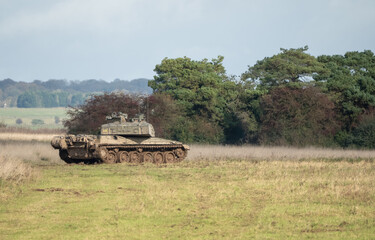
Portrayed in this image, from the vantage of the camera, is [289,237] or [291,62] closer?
[289,237]

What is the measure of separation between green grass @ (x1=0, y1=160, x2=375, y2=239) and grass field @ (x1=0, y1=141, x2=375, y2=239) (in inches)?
0.7

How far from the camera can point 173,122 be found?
4606 cm

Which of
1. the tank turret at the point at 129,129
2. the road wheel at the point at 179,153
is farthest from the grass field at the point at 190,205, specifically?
the road wheel at the point at 179,153

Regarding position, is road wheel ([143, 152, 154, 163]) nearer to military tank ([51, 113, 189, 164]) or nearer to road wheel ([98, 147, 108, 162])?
military tank ([51, 113, 189, 164])

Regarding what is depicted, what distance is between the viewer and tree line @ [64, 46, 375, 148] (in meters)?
41.6

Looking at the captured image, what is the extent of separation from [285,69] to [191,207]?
37793 mm

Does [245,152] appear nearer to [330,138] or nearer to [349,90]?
[330,138]

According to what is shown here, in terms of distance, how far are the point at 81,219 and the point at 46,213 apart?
1.09 metres

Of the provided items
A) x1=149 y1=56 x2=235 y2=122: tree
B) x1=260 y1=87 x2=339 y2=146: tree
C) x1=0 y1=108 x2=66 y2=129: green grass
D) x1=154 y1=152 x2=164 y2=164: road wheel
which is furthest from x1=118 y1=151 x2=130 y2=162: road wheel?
x1=0 y1=108 x2=66 y2=129: green grass

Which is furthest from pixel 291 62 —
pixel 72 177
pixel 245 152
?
pixel 72 177

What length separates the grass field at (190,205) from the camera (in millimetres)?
10852

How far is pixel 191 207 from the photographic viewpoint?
1366 centimetres

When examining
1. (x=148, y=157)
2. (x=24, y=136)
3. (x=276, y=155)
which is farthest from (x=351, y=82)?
(x=24, y=136)

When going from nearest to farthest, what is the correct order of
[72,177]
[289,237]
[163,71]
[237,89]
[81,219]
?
[289,237] → [81,219] → [72,177] → [237,89] → [163,71]
